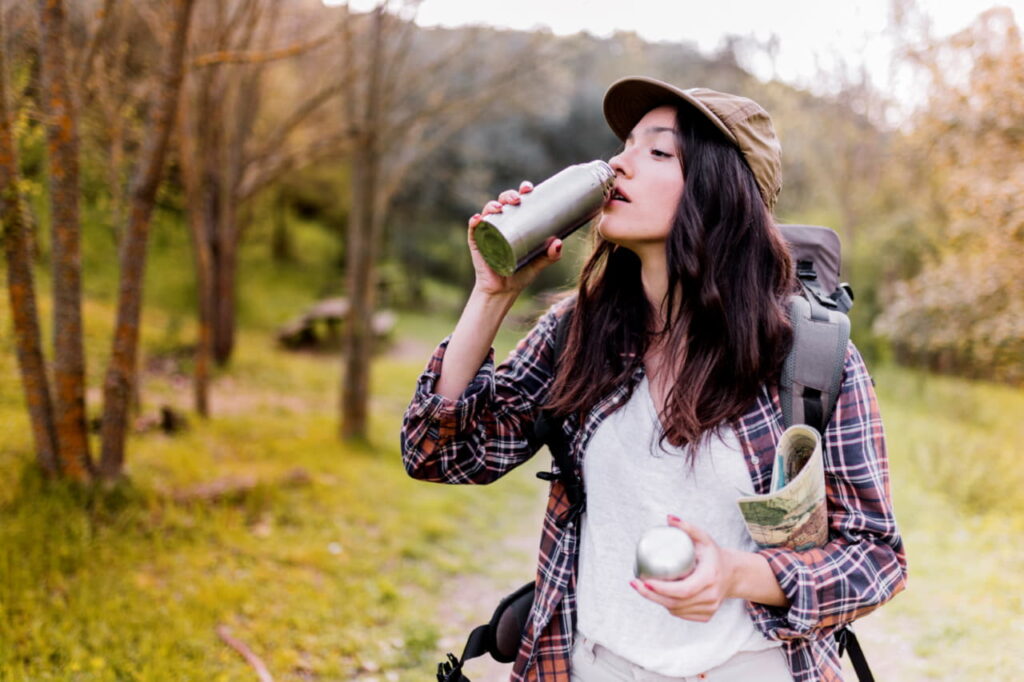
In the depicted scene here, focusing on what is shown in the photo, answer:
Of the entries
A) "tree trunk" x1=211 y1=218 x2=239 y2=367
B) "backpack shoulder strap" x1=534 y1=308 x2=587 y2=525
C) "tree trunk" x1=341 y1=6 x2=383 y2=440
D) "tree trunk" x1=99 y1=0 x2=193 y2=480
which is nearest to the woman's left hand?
"backpack shoulder strap" x1=534 y1=308 x2=587 y2=525

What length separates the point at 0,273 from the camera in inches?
190

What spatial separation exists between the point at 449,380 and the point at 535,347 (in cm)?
29

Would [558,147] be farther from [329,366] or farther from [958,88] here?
[958,88]

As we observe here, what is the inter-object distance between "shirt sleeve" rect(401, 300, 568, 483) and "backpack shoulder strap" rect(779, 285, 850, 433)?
597 millimetres

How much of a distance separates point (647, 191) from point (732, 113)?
25 centimetres

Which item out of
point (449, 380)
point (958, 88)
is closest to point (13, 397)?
point (449, 380)

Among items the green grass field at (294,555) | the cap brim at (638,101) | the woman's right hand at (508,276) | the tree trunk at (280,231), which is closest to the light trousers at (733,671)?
the woman's right hand at (508,276)

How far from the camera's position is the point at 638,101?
1.81 m

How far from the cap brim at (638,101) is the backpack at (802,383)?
43cm

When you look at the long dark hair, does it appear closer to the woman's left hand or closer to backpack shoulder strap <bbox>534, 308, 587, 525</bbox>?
backpack shoulder strap <bbox>534, 308, 587, 525</bbox>

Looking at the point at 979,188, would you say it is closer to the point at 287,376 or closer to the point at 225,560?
the point at 225,560

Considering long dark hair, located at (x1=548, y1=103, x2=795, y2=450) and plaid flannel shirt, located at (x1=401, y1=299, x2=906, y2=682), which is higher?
long dark hair, located at (x1=548, y1=103, x2=795, y2=450)

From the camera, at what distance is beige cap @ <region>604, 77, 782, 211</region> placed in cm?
168


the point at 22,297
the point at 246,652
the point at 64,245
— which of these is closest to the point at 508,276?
the point at 246,652
